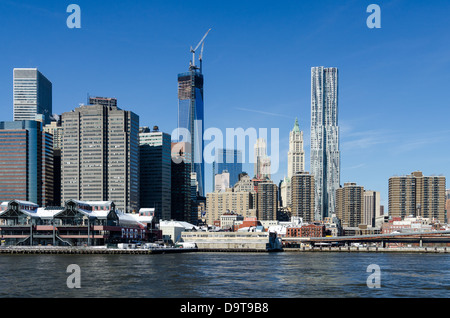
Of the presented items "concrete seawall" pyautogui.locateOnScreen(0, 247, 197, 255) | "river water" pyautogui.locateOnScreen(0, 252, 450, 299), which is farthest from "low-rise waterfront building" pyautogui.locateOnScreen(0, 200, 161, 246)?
"river water" pyautogui.locateOnScreen(0, 252, 450, 299)

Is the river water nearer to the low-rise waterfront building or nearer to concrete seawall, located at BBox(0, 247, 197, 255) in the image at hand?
concrete seawall, located at BBox(0, 247, 197, 255)

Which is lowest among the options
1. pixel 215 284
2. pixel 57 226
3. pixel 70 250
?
pixel 70 250

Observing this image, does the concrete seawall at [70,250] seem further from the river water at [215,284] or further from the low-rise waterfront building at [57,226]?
the river water at [215,284]

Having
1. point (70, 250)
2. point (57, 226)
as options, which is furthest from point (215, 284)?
point (57, 226)

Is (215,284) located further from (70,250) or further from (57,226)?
(57,226)

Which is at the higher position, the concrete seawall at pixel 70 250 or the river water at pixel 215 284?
the river water at pixel 215 284

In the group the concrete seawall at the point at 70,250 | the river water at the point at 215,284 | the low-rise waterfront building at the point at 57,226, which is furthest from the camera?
the low-rise waterfront building at the point at 57,226

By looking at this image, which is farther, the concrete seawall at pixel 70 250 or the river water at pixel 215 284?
the concrete seawall at pixel 70 250

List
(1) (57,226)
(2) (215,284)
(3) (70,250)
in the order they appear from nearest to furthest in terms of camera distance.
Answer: (2) (215,284)
(3) (70,250)
(1) (57,226)

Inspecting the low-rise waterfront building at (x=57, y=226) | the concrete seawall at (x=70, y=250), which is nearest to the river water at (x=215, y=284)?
the concrete seawall at (x=70, y=250)
